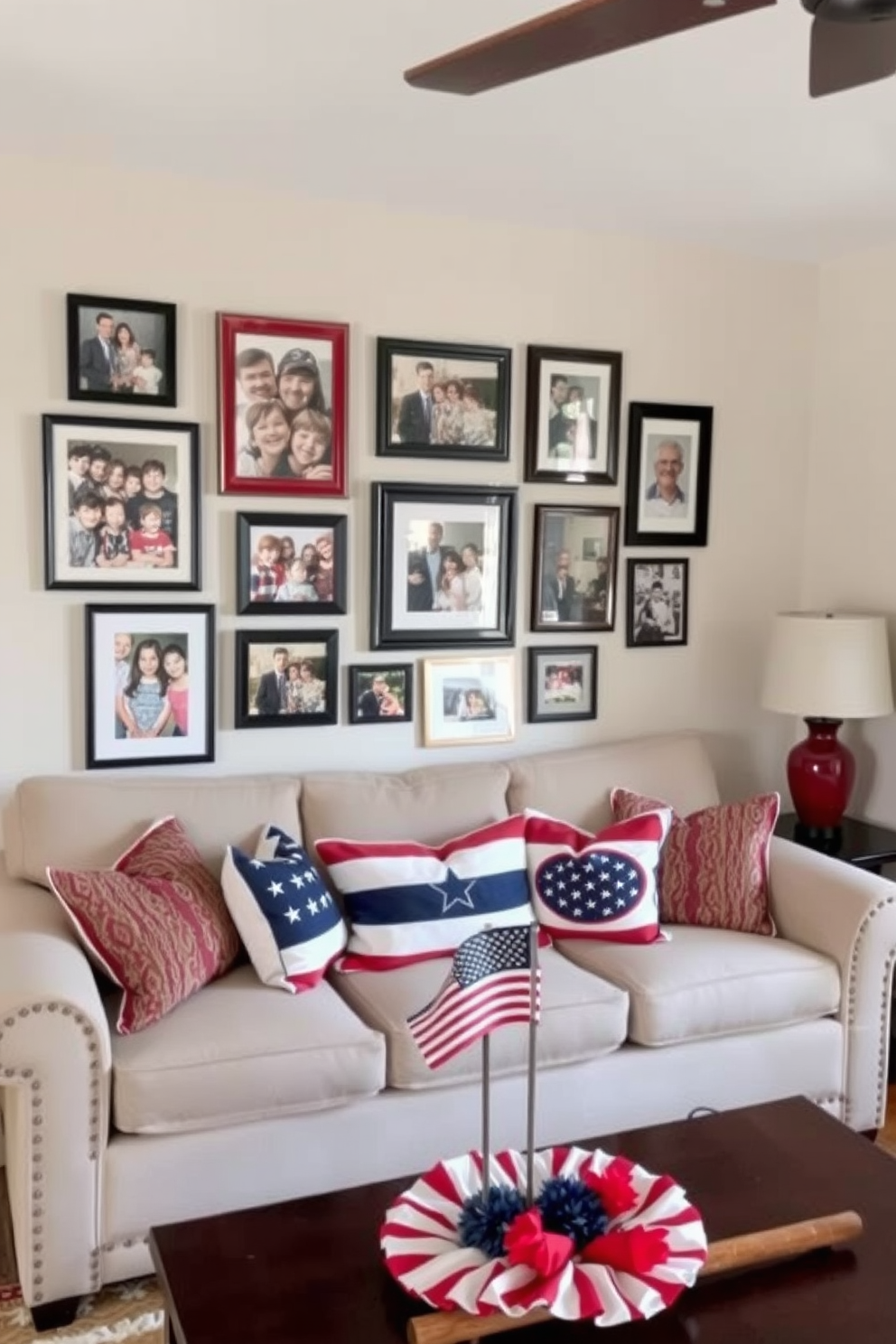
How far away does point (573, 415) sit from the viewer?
3.60m

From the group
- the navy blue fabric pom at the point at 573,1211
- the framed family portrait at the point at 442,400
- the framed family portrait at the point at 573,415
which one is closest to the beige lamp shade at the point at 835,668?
the framed family portrait at the point at 573,415

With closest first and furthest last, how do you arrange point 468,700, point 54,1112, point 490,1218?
point 490,1218 → point 54,1112 → point 468,700

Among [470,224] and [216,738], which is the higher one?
[470,224]

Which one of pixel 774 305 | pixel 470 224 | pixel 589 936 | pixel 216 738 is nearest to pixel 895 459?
pixel 774 305

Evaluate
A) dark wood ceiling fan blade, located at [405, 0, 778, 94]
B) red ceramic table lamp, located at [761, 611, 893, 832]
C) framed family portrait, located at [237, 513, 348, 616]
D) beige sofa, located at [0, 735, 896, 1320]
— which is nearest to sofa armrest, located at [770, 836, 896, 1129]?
beige sofa, located at [0, 735, 896, 1320]

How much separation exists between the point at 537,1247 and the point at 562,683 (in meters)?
2.21

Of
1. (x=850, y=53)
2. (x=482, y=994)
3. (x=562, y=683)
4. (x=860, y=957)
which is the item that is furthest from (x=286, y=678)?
(x=850, y=53)

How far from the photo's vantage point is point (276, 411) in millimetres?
3227

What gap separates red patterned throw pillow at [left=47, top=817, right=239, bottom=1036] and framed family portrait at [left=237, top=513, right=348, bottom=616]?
0.85m

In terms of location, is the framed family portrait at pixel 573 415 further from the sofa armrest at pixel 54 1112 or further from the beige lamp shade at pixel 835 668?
the sofa armrest at pixel 54 1112

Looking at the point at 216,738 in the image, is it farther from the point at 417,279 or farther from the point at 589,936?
the point at 417,279

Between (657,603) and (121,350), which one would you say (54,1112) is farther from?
(657,603)

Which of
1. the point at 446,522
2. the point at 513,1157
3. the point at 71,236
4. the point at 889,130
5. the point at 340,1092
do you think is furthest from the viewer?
the point at 446,522

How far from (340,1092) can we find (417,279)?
222 centimetres
